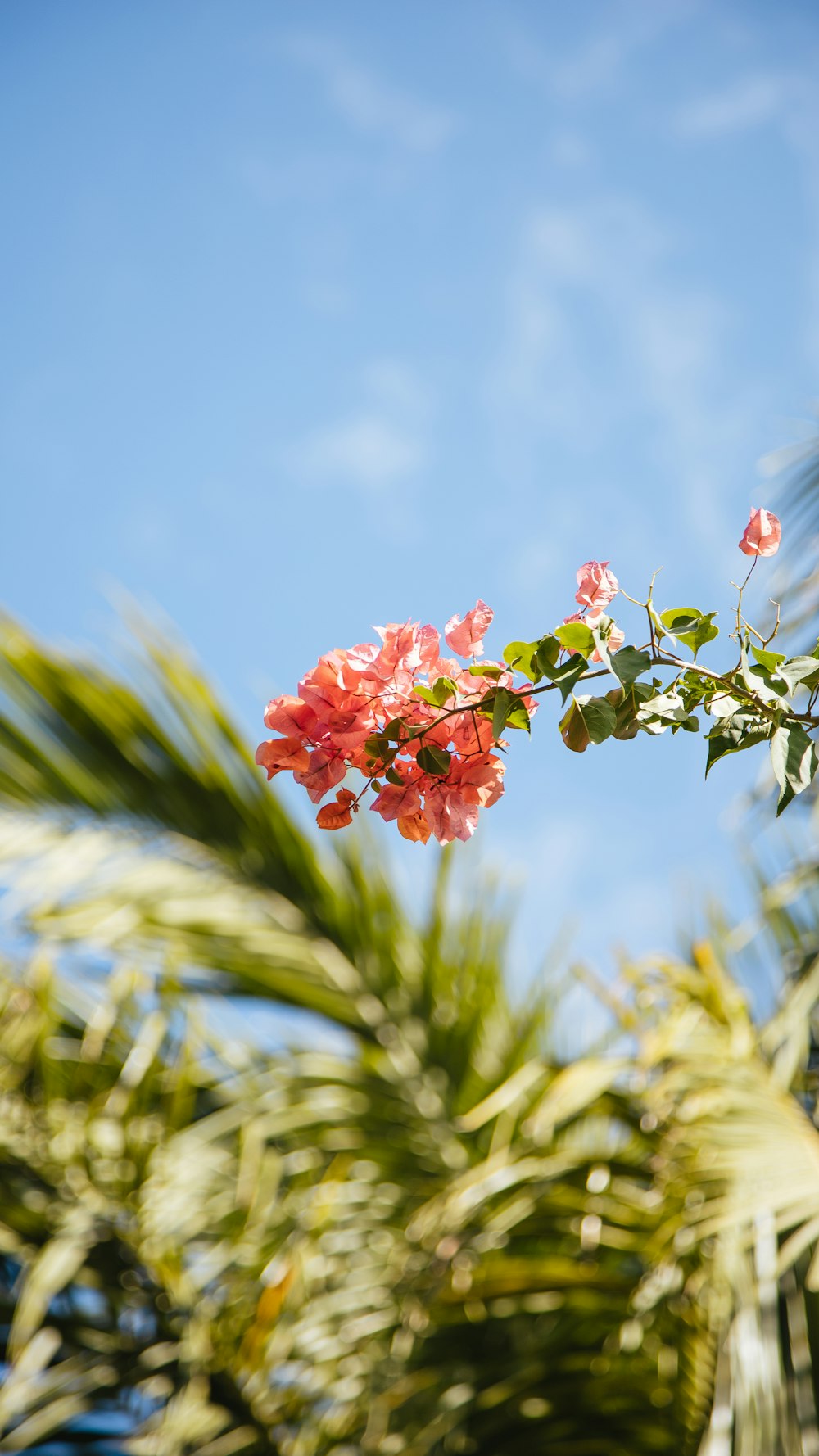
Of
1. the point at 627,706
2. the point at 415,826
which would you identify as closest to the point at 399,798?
the point at 415,826

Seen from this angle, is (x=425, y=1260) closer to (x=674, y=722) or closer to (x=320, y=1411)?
(x=320, y=1411)

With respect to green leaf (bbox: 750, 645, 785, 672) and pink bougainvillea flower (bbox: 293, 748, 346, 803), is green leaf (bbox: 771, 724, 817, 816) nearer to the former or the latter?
green leaf (bbox: 750, 645, 785, 672)

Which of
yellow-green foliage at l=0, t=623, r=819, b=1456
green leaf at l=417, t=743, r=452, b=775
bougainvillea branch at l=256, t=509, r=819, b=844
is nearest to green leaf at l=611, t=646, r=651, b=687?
bougainvillea branch at l=256, t=509, r=819, b=844

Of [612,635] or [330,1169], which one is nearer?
[612,635]

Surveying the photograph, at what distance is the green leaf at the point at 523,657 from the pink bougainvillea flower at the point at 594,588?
0.18 ft

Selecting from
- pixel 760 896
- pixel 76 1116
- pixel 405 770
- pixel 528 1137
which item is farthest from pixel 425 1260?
pixel 405 770

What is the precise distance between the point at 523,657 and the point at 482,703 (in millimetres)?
33

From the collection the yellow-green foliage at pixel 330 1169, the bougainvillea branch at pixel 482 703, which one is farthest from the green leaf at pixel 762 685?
the yellow-green foliage at pixel 330 1169

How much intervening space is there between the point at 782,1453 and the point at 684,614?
878mm

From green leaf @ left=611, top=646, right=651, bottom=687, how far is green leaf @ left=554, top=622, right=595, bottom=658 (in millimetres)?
14

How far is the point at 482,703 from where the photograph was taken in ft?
1.89

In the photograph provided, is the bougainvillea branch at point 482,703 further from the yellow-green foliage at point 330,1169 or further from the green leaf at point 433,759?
the yellow-green foliage at point 330,1169

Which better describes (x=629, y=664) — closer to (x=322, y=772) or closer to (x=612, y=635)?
(x=612, y=635)

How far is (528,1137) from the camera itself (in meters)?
1.35
